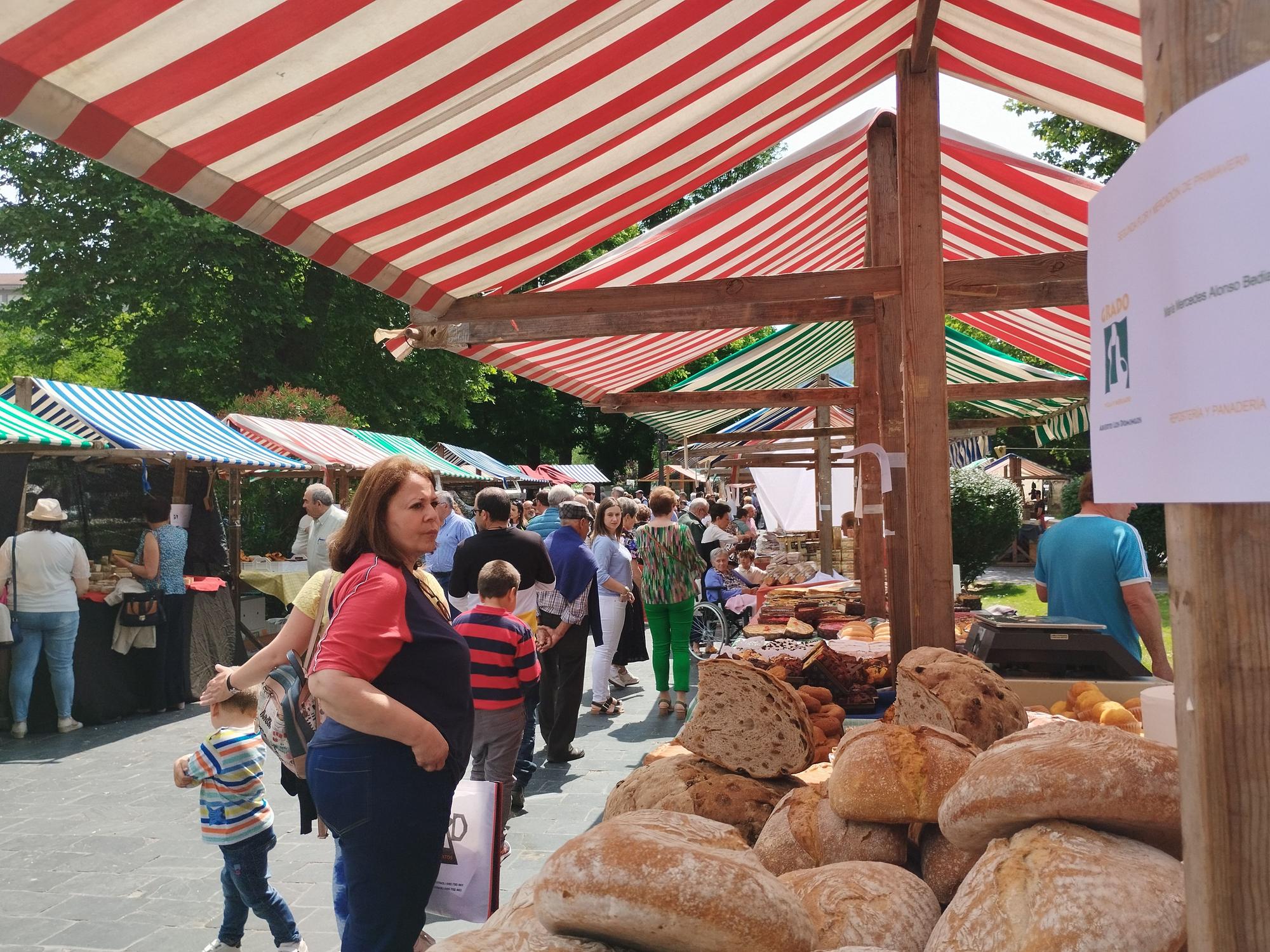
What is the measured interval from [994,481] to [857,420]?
8.26 metres

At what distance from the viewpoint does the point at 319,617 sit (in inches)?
128

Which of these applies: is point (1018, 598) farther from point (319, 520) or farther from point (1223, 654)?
point (1223, 654)

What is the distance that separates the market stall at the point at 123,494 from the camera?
27.9 ft

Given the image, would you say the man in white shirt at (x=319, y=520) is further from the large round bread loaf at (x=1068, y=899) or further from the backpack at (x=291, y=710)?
the large round bread loaf at (x=1068, y=899)

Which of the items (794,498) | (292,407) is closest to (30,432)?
(292,407)

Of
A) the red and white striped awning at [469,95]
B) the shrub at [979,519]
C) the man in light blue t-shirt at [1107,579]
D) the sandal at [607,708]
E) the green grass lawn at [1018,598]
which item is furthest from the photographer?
the shrub at [979,519]

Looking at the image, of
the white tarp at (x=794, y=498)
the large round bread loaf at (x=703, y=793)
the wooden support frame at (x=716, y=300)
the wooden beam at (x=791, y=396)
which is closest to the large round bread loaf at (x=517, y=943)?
the large round bread loaf at (x=703, y=793)

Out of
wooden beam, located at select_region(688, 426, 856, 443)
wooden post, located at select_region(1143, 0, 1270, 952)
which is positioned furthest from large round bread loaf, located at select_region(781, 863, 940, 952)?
wooden beam, located at select_region(688, 426, 856, 443)

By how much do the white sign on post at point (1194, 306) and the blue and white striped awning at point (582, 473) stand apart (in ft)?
117

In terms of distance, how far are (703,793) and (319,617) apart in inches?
59.0

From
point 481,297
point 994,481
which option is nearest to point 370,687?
point 481,297

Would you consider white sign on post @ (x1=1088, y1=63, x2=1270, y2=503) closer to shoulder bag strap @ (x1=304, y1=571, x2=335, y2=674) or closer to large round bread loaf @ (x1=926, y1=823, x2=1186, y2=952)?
large round bread loaf @ (x1=926, y1=823, x2=1186, y2=952)

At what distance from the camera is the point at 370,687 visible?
8.54 ft

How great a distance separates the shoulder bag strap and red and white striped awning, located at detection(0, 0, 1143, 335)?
128 centimetres
